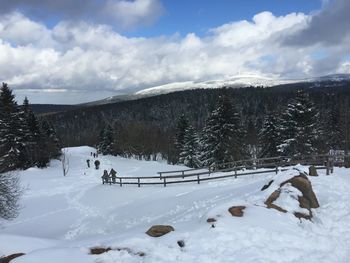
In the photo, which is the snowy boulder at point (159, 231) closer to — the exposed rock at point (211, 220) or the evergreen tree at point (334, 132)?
the exposed rock at point (211, 220)

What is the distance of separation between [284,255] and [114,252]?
3.88 metres

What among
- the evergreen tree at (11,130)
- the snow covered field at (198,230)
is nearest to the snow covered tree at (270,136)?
the snow covered field at (198,230)

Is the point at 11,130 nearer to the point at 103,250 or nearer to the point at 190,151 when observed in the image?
the point at 190,151

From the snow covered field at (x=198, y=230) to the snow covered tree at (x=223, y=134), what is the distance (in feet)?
53.5

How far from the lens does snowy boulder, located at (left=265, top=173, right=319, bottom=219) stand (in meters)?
12.3

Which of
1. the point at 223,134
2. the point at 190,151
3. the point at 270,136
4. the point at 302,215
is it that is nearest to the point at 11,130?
the point at 190,151

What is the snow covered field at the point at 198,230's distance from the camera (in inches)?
357

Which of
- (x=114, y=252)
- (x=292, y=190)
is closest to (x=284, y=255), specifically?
(x=114, y=252)

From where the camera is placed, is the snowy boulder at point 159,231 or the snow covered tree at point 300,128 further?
the snow covered tree at point 300,128

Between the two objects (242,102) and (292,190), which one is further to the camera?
(242,102)

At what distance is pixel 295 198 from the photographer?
42.8ft

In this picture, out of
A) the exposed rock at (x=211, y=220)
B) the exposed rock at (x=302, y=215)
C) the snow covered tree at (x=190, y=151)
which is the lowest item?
the snow covered tree at (x=190, y=151)

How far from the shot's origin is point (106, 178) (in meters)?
36.2

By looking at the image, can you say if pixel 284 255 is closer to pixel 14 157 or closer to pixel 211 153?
pixel 211 153
